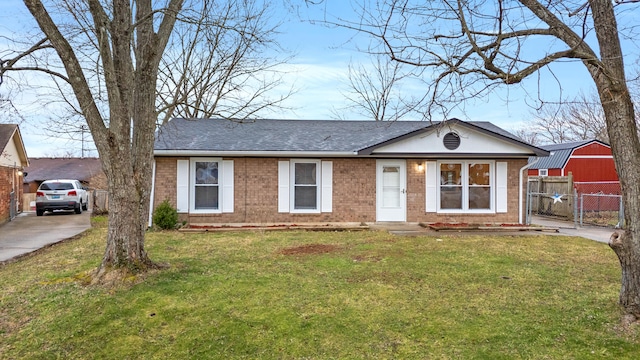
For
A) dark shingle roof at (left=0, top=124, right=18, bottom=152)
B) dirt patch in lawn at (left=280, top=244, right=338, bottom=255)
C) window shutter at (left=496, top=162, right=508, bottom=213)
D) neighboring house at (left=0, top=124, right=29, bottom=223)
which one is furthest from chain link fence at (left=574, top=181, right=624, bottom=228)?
dark shingle roof at (left=0, top=124, right=18, bottom=152)

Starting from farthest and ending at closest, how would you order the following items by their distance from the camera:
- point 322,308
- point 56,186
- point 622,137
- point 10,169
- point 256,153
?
point 56,186, point 10,169, point 256,153, point 322,308, point 622,137

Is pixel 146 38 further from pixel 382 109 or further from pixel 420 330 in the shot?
pixel 382 109

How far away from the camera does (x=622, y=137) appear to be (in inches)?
161

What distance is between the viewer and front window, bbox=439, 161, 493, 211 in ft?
41.1

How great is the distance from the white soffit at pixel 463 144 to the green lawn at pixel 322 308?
4.83 m

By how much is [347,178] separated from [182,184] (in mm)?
5129

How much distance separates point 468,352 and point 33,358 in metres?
4.06

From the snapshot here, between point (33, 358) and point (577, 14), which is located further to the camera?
point (577, 14)

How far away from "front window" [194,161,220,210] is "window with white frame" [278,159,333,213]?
2.00m

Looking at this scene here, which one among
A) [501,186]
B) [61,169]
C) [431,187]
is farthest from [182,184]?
[61,169]

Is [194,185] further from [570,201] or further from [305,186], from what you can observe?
[570,201]

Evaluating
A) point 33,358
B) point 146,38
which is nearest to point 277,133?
point 146,38

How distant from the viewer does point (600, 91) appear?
423cm

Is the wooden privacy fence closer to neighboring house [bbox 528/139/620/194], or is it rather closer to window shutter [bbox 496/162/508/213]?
window shutter [bbox 496/162/508/213]
